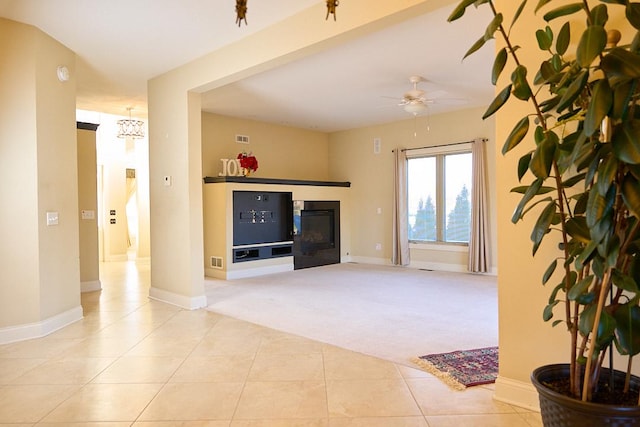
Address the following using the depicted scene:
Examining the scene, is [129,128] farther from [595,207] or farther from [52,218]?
[595,207]

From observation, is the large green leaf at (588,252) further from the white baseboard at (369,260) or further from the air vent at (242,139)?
the air vent at (242,139)

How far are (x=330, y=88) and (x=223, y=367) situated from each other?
391 centimetres

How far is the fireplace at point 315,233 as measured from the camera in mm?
7668

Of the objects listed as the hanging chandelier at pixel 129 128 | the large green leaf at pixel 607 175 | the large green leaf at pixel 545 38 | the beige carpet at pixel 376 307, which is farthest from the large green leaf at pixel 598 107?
the hanging chandelier at pixel 129 128

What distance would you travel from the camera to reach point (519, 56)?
2254 mm

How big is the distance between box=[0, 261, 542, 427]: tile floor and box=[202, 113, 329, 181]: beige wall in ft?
13.3

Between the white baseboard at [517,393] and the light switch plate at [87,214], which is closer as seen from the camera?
the white baseboard at [517,393]

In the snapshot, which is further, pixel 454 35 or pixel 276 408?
pixel 454 35

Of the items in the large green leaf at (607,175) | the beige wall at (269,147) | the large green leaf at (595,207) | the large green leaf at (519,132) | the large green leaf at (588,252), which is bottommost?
the large green leaf at (588,252)

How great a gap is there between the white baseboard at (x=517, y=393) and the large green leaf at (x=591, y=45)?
5.60ft

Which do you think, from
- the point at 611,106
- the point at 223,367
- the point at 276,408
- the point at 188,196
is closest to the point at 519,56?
the point at 611,106

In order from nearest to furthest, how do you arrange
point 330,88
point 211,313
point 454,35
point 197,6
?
point 197,6 → point 454,35 → point 211,313 → point 330,88

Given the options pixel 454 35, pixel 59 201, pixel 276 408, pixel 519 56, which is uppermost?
pixel 454 35

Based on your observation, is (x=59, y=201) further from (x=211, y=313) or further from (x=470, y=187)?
(x=470, y=187)
